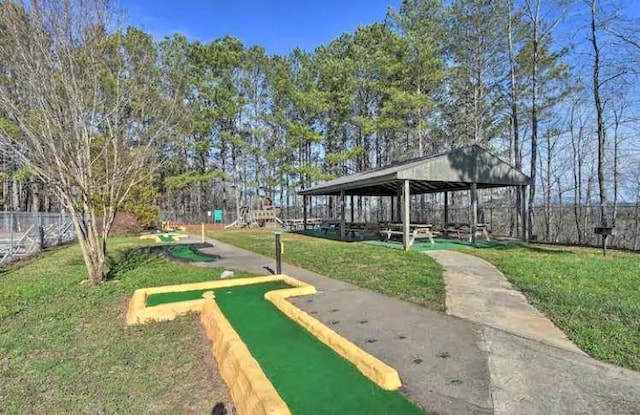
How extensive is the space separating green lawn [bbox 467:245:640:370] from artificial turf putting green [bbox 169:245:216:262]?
7.83 metres

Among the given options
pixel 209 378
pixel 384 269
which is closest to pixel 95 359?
pixel 209 378

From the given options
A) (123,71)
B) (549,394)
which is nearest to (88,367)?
(549,394)

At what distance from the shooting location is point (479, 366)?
10.8 ft

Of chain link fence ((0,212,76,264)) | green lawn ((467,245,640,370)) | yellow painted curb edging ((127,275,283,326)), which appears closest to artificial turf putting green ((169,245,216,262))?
yellow painted curb edging ((127,275,283,326))

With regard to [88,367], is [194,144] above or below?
above

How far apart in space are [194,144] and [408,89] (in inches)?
678

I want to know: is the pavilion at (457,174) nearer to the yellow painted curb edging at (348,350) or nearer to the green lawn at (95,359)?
the yellow painted curb edging at (348,350)

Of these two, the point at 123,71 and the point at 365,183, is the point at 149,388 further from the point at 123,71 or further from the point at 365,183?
the point at 365,183

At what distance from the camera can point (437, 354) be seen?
142 inches

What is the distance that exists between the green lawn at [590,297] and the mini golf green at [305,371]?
2.33 m

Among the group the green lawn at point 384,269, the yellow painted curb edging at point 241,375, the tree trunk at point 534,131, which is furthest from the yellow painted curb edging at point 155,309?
the tree trunk at point 534,131

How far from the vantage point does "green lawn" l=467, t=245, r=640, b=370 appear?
3.82 m

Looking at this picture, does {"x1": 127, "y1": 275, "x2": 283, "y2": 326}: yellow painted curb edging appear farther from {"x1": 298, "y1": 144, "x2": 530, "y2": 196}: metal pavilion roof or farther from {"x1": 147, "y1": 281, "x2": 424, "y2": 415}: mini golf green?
{"x1": 298, "y1": 144, "x2": 530, "y2": 196}: metal pavilion roof

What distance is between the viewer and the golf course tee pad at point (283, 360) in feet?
8.80
